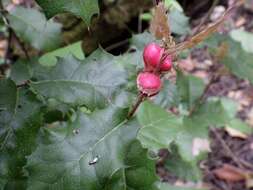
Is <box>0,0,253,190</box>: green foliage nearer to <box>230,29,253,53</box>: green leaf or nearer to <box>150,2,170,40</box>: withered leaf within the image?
<box>150,2,170,40</box>: withered leaf

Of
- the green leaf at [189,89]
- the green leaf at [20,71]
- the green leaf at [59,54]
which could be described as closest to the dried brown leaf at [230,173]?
the green leaf at [189,89]

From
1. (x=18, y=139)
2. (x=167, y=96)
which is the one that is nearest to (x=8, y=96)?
(x=18, y=139)

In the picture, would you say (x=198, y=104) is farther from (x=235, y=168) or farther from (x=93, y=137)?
(x=93, y=137)

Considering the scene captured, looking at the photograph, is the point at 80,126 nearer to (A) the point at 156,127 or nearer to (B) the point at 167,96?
(A) the point at 156,127

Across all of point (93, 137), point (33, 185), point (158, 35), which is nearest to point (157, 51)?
point (158, 35)

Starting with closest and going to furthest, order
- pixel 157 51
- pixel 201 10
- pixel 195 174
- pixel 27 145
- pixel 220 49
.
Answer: pixel 157 51 → pixel 27 145 → pixel 220 49 → pixel 195 174 → pixel 201 10

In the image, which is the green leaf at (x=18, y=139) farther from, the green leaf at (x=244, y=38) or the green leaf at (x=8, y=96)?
the green leaf at (x=244, y=38)
